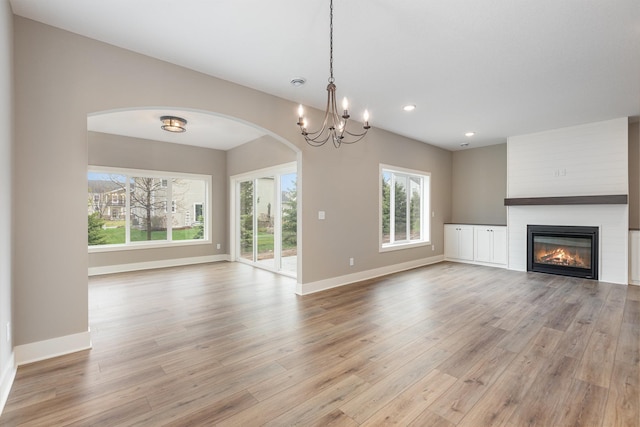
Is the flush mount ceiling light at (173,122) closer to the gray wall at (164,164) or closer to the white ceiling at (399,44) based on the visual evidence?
the gray wall at (164,164)

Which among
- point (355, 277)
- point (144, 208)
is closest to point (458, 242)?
point (355, 277)

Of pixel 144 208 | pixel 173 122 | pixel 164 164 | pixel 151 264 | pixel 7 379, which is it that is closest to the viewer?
pixel 7 379

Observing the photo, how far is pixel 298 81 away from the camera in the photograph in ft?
11.8

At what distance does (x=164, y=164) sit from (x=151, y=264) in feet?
7.33

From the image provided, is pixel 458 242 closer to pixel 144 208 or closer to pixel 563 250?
pixel 563 250

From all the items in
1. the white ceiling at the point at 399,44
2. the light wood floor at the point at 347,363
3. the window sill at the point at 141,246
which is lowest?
the light wood floor at the point at 347,363

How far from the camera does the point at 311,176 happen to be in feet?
14.7

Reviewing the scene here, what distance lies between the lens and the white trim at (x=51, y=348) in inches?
94.3

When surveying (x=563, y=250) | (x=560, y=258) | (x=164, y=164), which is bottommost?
(x=560, y=258)

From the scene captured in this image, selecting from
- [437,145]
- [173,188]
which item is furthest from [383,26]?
[173,188]

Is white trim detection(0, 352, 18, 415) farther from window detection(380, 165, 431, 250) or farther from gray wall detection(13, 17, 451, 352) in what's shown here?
window detection(380, 165, 431, 250)

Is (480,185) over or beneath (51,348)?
over

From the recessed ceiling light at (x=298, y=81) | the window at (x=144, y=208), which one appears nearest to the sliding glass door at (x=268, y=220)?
the window at (x=144, y=208)

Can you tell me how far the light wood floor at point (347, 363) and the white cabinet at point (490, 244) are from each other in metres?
2.00
